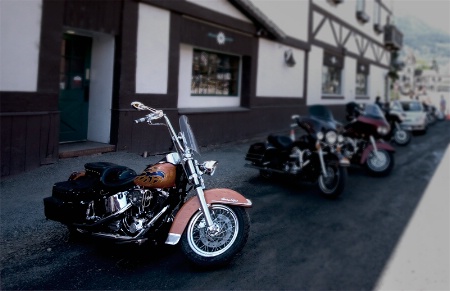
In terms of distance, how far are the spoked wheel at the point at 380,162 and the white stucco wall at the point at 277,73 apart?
16.0 ft

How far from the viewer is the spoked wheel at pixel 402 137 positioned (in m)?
12.4

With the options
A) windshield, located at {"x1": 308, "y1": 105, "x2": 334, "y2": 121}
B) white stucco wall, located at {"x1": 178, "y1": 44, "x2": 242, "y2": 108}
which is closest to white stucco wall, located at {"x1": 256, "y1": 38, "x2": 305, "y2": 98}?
white stucco wall, located at {"x1": 178, "y1": 44, "x2": 242, "y2": 108}

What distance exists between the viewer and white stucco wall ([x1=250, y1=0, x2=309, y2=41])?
12438 mm

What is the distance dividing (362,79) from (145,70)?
18.4 meters

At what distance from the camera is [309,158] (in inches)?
252

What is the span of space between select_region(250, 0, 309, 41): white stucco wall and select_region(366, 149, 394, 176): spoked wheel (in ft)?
20.6

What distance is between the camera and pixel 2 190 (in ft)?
17.5

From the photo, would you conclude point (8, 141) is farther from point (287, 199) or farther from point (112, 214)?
point (287, 199)

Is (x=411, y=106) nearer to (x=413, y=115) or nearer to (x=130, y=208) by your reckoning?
(x=413, y=115)

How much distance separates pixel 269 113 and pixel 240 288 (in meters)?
9.65

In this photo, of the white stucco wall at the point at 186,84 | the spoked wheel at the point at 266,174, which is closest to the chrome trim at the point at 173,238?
the spoked wheel at the point at 266,174

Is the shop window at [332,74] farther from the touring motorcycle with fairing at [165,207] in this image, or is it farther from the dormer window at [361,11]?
the touring motorcycle with fairing at [165,207]

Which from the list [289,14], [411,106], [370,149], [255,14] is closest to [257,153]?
[370,149]

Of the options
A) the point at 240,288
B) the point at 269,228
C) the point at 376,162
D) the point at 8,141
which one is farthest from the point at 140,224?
the point at 376,162
